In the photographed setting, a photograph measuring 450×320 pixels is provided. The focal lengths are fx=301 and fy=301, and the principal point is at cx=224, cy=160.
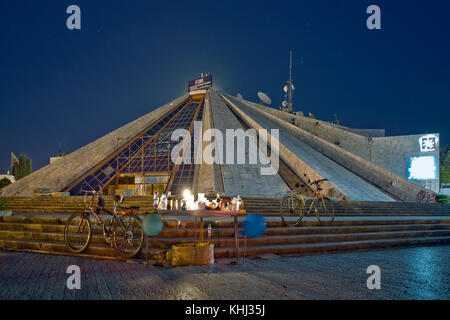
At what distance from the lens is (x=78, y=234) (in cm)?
582

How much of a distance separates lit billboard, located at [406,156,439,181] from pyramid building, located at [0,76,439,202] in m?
0.23

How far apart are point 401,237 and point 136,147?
18898 millimetres

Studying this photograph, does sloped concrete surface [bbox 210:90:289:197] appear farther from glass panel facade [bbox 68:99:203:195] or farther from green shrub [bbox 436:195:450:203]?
green shrub [bbox 436:195:450:203]

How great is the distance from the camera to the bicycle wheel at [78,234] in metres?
5.31

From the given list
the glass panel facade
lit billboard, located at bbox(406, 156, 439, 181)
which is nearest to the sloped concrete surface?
the glass panel facade

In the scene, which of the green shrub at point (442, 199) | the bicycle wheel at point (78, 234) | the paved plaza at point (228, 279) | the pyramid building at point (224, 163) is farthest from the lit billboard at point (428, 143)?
the bicycle wheel at point (78, 234)

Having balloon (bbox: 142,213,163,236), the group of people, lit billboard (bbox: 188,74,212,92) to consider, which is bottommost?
balloon (bbox: 142,213,163,236)

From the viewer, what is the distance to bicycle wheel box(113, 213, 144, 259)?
4926 millimetres

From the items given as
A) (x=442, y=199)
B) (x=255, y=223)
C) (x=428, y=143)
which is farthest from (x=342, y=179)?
(x=255, y=223)

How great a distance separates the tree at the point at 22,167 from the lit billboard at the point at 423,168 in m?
47.5

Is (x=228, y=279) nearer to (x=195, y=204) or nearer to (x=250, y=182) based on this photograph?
(x=195, y=204)

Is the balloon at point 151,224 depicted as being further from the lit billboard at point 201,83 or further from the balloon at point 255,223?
the lit billboard at point 201,83

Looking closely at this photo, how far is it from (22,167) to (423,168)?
163 ft

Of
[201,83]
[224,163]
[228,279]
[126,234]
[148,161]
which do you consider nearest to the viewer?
[228,279]
